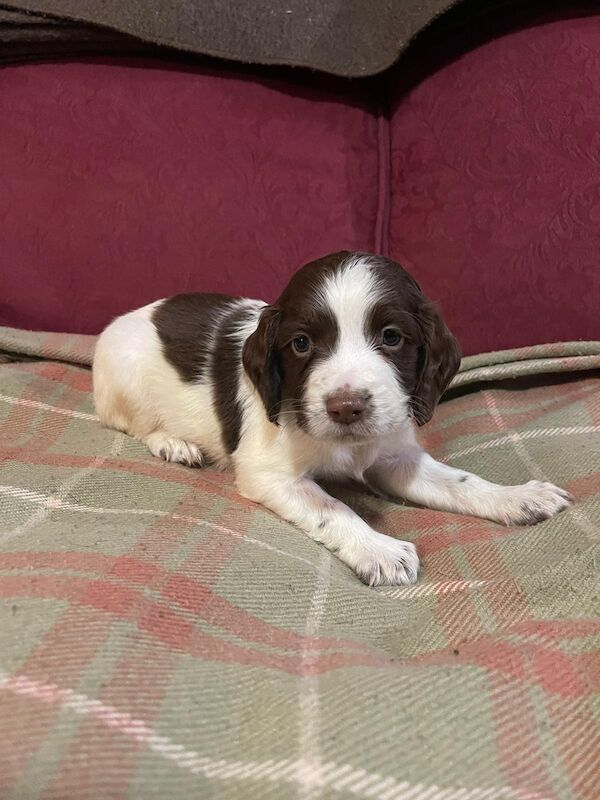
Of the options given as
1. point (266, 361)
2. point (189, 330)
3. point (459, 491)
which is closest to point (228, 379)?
point (189, 330)

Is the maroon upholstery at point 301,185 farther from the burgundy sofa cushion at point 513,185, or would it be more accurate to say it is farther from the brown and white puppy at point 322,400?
the brown and white puppy at point 322,400

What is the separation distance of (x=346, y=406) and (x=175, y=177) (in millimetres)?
1994

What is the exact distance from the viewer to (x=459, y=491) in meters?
2.44

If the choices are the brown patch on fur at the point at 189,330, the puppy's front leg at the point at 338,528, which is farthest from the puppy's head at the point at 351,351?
the brown patch on fur at the point at 189,330

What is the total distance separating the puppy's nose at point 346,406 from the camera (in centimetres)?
201

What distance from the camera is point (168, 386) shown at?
2.96 meters

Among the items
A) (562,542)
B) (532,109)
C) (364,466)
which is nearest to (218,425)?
(364,466)

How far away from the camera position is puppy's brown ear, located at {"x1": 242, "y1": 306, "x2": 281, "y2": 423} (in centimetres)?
233

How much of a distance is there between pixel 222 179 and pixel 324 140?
547 mm

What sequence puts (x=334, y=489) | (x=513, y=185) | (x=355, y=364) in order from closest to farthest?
(x=355, y=364)
(x=334, y=489)
(x=513, y=185)

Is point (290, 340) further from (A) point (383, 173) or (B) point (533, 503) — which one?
(A) point (383, 173)

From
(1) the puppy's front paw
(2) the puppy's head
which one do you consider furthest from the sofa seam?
(1) the puppy's front paw

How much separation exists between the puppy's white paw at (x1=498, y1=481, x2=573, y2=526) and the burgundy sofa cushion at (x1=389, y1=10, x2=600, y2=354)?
104cm

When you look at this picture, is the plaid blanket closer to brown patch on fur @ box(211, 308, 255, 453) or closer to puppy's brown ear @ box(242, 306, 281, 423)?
brown patch on fur @ box(211, 308, 255, 453)
